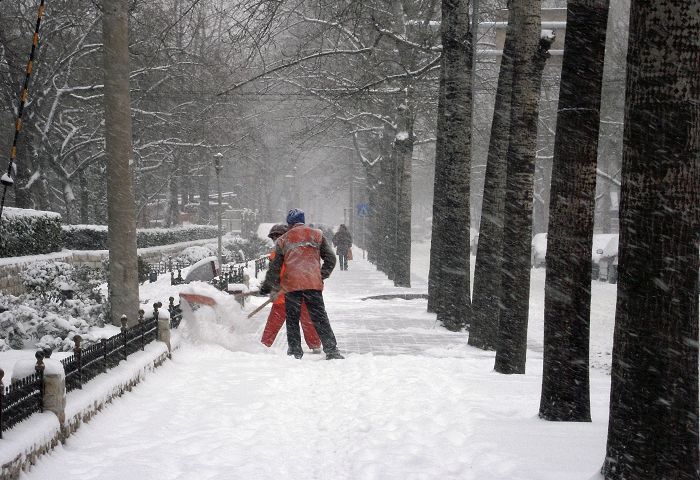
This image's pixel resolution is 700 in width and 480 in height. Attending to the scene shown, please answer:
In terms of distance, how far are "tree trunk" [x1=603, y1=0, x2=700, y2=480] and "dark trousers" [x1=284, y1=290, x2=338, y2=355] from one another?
626cm

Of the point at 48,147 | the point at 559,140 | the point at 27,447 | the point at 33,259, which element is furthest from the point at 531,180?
the point at 48,147

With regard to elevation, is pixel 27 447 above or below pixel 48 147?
below

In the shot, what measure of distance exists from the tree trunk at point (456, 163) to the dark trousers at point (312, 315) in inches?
161

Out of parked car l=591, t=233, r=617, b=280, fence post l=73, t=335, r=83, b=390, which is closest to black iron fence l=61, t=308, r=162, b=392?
fence post l=73, t=335, r=83, b=390

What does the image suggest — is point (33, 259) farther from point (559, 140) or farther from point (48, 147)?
point (559, 140)

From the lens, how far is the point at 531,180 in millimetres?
9219

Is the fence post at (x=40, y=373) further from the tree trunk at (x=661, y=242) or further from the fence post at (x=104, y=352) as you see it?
the tree trunk at (x=661, y=242)

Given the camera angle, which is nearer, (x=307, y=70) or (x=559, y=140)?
(x=559, y=140)

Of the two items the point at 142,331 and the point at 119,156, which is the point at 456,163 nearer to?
the point at 119,156

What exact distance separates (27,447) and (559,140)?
4.53 meters

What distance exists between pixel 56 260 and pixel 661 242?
646 inches

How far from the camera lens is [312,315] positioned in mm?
10375

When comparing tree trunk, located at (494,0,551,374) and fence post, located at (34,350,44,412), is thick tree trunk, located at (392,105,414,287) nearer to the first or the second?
tree trunk, located at (494,0,551,374)

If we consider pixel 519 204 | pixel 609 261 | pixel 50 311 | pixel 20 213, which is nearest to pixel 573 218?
pixel 519 204
